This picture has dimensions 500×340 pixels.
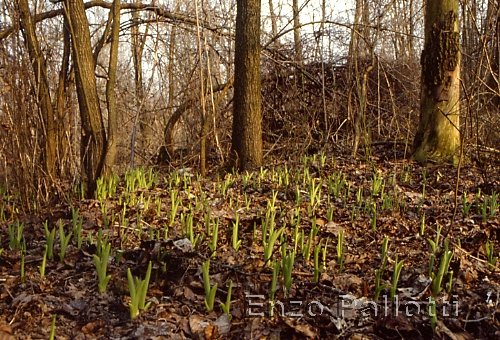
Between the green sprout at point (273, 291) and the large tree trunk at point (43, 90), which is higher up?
the large tree trunk at point (43, 90)

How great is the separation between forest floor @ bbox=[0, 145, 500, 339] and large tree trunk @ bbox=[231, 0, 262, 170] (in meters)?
1.35


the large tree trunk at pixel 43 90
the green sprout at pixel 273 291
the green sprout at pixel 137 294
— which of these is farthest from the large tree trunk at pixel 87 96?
the green sprout at pixel 273 291

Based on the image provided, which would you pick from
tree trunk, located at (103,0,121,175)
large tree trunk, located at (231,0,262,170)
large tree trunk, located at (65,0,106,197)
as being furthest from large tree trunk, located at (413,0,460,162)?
large tree trunk, located at (65,0,106,197)

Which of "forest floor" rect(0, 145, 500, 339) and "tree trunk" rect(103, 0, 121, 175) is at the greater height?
"tree trunk" rect(103, 0, 121, 175)

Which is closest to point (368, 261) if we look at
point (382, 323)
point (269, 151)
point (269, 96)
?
point (382, 323)

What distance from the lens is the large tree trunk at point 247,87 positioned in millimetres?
5863

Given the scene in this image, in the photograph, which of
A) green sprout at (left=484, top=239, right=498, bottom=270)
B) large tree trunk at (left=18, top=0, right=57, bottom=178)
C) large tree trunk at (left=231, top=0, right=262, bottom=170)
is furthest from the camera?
large tree trunk at (left=231, top=0, right=262, bottom=170)

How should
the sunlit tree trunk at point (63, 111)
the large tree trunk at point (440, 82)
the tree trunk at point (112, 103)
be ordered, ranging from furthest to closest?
the large tree trunk at point (440, 82) < the tree trunk at point (112, 103) < the sunlit tree trunk at point (63, 111)

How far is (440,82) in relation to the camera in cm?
551

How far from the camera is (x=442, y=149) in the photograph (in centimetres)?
566

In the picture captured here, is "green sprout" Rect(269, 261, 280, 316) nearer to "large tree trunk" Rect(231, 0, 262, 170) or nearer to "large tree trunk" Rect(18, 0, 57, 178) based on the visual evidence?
"large tree trunk" Rect(18, 0, 57, 178)

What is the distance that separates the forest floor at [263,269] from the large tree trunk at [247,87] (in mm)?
1352

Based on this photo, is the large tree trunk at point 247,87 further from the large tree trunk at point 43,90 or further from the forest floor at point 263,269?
the large tree trunk at point 43,90

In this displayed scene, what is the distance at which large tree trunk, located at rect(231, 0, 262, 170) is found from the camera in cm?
586
